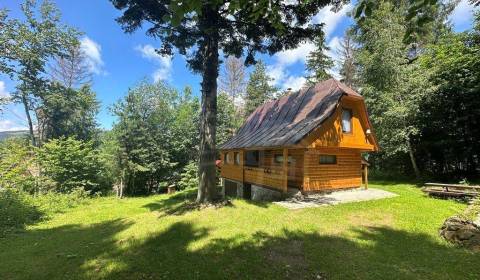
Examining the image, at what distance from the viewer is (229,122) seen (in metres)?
31.0

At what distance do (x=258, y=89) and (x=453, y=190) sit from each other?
1141 inches

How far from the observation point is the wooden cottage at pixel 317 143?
43.7 ft

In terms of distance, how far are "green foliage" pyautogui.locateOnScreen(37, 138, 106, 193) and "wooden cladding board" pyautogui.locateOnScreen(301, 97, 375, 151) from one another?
62.7 feet

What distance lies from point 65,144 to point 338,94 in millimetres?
22867

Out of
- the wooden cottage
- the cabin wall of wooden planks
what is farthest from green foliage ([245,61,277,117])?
the wooden cottage

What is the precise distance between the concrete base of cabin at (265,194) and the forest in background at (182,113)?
25.1 feet

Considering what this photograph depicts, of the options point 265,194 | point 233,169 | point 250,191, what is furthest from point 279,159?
point 233,169

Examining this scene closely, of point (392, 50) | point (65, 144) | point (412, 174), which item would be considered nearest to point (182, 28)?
point (392, 50)

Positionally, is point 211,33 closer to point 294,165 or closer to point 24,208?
point 294,165

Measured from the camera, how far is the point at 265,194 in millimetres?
15406

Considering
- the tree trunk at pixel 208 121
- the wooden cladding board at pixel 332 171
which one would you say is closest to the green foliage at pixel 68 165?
the tree trunk at pixel 208 121

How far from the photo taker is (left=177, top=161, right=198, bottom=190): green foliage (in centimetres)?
2600

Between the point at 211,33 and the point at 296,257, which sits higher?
the point at 211,33

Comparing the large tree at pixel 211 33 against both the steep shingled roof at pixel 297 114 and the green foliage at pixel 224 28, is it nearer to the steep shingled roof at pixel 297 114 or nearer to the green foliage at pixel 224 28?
the green foliage at pixel 224 28
